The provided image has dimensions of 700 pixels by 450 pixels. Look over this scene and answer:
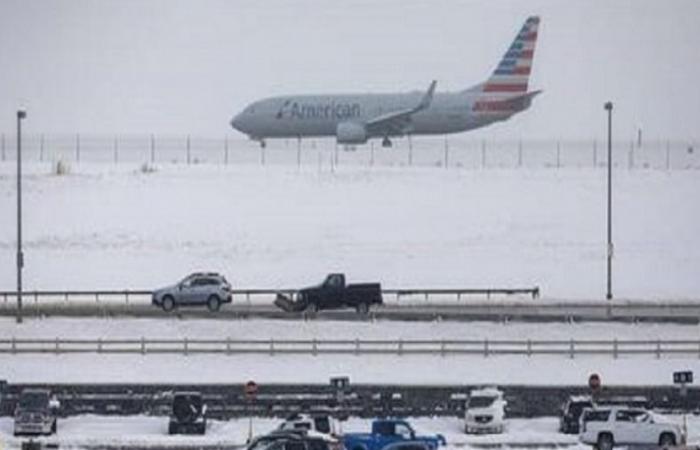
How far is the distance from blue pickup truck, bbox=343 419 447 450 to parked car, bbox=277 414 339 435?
89 centimetres

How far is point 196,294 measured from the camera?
55281 mm

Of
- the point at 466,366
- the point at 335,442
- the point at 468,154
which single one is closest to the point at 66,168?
the point at 468,154

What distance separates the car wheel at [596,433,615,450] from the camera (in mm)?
39000

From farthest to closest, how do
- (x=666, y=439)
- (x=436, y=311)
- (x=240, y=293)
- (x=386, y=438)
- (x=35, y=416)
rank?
(x=240, y=293) < (x=436, y=311) < (x=35, y=416) < (x=666, y=439) < (x=386, y=438)

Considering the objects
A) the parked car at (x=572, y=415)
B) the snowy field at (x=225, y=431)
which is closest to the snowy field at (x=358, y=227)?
the snowy field at (x=225, y=431)

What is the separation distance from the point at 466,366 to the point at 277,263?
23.9 m

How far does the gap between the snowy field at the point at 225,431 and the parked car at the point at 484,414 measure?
233mm

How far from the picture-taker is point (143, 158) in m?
106

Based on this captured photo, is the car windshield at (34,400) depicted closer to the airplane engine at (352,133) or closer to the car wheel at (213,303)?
the car wheel at (213,303)

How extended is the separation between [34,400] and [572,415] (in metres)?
10.2

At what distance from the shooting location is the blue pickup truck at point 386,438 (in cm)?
3738

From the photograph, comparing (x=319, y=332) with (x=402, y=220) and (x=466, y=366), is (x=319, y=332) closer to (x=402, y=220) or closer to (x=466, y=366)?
(x=466, y=366)

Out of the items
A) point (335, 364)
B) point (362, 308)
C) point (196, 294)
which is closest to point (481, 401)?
point (335, 364)

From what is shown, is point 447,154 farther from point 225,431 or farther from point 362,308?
point 225,431
